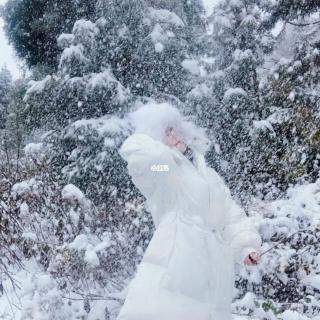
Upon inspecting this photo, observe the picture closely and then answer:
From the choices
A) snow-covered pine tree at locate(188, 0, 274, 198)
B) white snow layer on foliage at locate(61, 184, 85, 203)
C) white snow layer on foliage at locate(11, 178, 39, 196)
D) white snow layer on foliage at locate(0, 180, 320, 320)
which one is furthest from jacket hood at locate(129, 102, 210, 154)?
snow-covered pine tree at locate(188, 0, 274, 198)

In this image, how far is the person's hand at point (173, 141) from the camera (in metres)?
2.39

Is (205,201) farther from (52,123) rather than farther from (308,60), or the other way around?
(308,60)

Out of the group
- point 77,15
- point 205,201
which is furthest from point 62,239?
point 77,15

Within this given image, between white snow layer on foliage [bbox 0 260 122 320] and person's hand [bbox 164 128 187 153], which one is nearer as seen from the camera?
person's hand [bbox 164 128 187 153]

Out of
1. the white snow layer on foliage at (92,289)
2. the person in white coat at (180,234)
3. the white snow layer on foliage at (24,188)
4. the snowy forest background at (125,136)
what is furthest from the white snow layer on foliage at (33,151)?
the person in white coat at (180,234)

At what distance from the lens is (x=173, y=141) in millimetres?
2400

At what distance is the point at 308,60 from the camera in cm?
895

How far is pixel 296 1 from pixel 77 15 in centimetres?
446

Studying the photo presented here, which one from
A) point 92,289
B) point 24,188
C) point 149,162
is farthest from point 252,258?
point 24,188

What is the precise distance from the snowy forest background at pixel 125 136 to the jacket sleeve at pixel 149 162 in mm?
1934

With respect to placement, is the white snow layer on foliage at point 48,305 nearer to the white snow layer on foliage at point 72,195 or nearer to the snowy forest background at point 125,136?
the snowy forest background at point 125,136

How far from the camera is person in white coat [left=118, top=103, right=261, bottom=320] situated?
6.87 feet

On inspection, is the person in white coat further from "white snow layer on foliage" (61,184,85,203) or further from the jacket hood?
"white snow layer on foliage" (61,184,85,203)

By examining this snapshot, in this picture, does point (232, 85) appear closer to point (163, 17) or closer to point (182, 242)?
point (163, 17)
